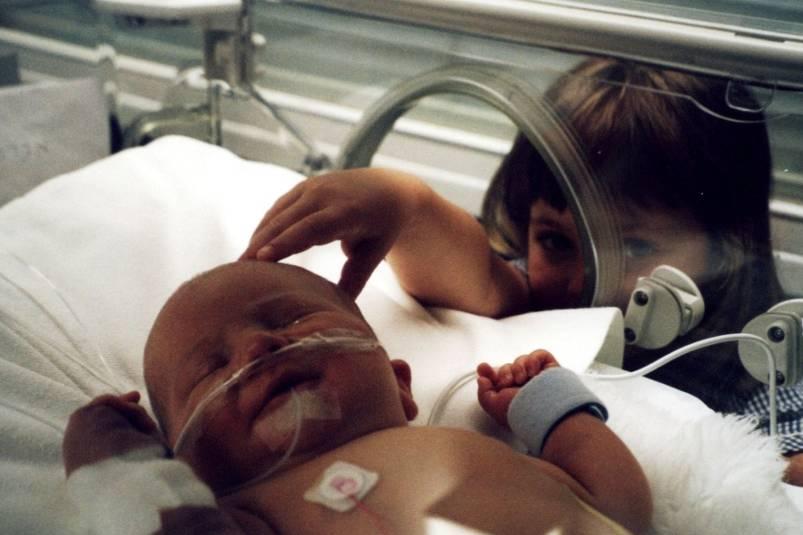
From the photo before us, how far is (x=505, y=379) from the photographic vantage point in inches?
25.0

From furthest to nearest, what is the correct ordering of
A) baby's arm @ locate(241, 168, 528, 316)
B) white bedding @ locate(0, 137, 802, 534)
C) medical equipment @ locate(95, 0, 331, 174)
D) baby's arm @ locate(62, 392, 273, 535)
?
1. medical equipment @ locate(95, 0, 331, 174)
2. baby's arm @ locate(241, 168, 528, 316)
3. white bedding @ locate(0, 137, 802, 534)
4. baby's arm @ locate(62, 392, 273, 535)

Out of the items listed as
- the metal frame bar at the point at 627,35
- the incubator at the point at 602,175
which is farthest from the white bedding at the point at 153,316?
the metal frame bar at the point at 627,35

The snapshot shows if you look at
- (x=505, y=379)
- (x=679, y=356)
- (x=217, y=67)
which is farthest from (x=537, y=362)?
(x=217, y=67)

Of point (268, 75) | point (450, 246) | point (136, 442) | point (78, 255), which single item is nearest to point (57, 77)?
point (268, 75)

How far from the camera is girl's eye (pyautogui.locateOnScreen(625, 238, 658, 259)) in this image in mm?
721

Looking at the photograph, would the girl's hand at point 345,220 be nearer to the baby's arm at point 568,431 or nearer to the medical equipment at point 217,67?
the baby's arm at point 568,431

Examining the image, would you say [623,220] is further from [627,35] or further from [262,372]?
[262,372]

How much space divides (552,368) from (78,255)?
436mm

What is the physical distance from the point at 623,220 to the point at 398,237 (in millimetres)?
211

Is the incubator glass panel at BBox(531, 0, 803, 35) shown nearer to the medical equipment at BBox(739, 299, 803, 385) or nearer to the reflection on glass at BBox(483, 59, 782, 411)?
the reflection on glass at BBox(483, 59, 782, 411)

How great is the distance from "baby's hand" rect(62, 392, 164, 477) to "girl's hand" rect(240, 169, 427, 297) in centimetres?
15

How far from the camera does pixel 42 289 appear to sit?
67 cm

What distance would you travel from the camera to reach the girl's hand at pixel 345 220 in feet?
2.04

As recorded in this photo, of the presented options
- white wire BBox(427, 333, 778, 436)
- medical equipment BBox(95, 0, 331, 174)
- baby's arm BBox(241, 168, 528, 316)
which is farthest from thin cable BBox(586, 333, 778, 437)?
medical equipment BBox(95, 0, 331, 174)
